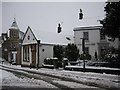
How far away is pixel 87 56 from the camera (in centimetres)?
3164

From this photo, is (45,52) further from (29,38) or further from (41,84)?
(41,84)

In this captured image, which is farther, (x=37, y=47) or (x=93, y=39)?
(x=37, y=47)

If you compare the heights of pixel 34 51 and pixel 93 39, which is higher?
pixel 93 39

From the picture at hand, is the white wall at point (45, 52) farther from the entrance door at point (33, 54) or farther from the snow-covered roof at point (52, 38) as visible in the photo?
the entrance door at point (33, 54)

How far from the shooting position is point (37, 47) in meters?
35.1

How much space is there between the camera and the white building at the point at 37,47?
1378 inches

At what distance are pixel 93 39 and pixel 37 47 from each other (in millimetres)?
9128

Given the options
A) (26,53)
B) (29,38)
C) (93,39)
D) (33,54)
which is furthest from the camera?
(26,53)

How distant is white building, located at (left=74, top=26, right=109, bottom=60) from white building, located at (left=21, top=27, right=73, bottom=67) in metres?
4.95

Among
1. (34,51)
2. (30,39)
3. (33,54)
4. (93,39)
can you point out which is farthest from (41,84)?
(30,39)

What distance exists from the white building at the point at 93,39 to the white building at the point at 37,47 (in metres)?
4.95

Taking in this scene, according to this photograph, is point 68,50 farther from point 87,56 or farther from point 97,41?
point 97,41

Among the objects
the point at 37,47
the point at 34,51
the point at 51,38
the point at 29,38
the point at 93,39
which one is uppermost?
the point at 51,38

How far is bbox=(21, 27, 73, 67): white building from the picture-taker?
35.0 m
